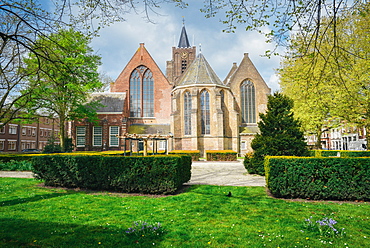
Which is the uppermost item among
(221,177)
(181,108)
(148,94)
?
(148,94)

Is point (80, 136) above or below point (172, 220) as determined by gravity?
above

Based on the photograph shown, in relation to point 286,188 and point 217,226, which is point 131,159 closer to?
point 217,226

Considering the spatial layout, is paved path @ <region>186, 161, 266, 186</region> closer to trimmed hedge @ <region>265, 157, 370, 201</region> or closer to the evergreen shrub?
trimmed hedge @ <region>265, 157, 370, 201</region>

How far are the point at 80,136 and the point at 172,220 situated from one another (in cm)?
Result: 2999

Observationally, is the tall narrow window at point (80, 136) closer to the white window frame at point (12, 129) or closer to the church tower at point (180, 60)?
the white window frame at point (12, 129)

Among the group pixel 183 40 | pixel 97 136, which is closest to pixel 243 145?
pixel 97 136

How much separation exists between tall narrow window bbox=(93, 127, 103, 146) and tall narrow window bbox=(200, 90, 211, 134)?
1365 centimetres

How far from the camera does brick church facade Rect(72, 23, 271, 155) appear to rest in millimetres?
31861

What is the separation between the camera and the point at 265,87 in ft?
126

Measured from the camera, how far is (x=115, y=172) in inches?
369

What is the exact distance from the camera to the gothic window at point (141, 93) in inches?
1444

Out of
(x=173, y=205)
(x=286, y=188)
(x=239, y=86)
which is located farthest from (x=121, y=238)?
(x=239, y=86)

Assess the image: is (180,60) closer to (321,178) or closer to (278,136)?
(278,136)

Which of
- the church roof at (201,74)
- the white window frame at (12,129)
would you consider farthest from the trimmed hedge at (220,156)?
the white window frame at (12,129)
